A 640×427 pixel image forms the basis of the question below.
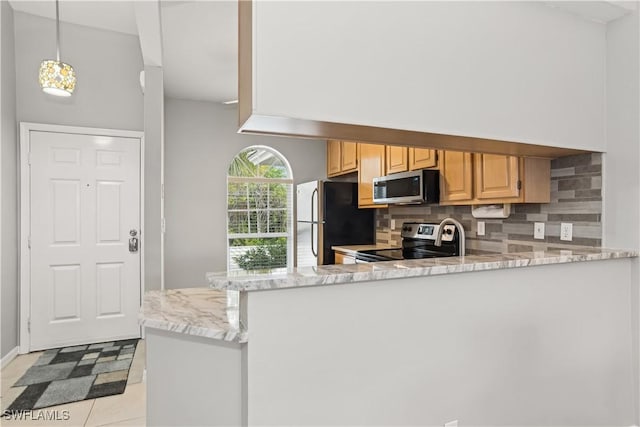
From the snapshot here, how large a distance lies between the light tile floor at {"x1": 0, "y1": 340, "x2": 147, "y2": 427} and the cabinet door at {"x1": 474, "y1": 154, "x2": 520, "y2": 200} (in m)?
2.57

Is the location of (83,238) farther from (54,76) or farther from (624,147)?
(624,147)

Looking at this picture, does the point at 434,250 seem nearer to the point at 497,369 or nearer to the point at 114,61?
the point at 497,369

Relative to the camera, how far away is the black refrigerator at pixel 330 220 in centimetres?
421

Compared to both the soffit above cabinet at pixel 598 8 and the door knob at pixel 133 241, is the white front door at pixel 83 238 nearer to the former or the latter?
the door knob at pixel 133 241

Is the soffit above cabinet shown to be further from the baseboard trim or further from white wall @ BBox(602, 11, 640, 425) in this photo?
the baseboard trim

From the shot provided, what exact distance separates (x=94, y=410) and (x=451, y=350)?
7.55 feet

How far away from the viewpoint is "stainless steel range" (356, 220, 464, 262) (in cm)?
310

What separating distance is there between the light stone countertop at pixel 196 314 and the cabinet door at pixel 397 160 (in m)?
2.28

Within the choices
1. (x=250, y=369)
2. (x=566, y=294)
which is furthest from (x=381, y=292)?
(x=566, y=294)

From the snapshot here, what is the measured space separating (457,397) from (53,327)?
147 inches

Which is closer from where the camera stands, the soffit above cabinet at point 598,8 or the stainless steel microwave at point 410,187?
the soffit above cabinet at point 598,8

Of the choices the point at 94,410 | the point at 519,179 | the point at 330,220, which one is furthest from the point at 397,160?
the point at 94,410

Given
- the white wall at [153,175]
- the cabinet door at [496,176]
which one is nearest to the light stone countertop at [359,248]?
the cabinet door at [496,176]

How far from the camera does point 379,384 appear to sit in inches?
52.8
